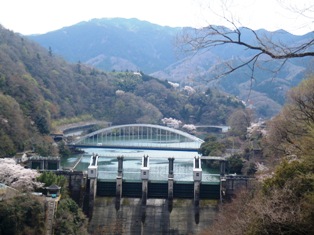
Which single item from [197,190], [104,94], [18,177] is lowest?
[197,190]

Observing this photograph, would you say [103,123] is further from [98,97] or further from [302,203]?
[302,203]

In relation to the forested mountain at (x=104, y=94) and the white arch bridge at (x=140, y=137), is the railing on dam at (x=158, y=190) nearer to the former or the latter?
the white arch bridge at (x=140, y=137)

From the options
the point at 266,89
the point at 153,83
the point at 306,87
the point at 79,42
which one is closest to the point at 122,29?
the point at 79,42

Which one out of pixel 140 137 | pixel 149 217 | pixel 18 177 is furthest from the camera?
pixel 140 137

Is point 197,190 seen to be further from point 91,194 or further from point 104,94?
point 104,94

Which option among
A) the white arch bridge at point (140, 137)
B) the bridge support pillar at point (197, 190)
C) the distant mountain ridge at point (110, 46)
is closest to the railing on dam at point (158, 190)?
the bridge support pillar at point (197, 190)

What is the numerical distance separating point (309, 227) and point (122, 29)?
Result: 18970 cm

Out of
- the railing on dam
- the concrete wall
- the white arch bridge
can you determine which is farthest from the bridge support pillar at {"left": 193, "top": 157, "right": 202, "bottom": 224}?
the white arch bridge

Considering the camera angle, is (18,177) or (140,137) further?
(140,137)

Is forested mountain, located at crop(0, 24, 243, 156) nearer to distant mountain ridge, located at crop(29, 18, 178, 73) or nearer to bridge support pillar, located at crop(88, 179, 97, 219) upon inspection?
bridge support pillar, located at crop(88, 179, 97, 219)

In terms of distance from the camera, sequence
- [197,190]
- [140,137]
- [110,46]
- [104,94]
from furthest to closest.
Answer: [110,46] → [104,94] → [140,137] → [197,190]

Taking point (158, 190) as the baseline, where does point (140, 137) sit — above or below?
above

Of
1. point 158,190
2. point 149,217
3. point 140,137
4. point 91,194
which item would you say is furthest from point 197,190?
point 140,137

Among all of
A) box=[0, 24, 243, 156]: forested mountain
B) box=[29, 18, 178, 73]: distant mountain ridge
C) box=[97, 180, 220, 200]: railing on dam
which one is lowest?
box=[97, 180, 220, 200]: railing on dam
